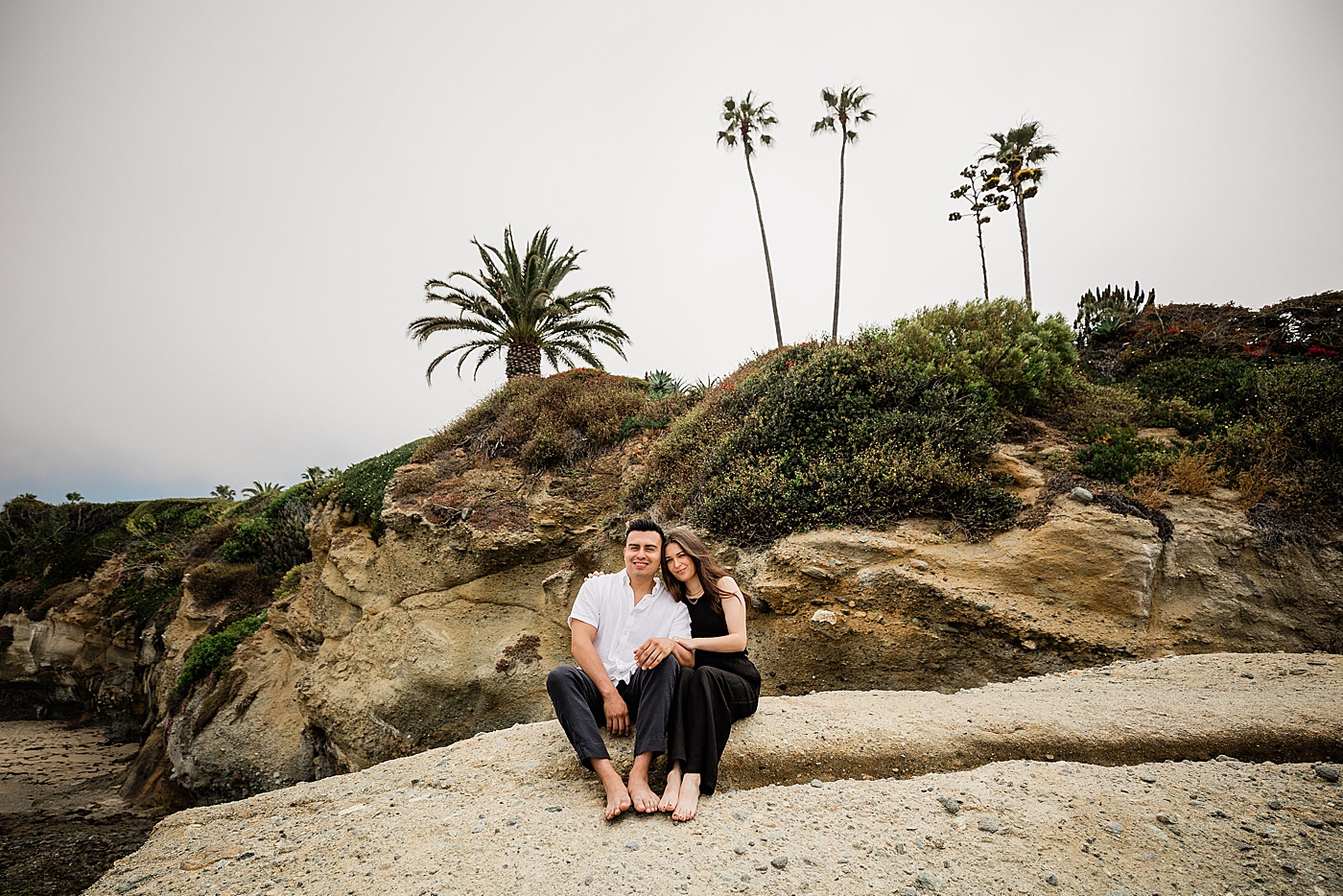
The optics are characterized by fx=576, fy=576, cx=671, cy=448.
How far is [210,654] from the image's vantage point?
13375 millimetres

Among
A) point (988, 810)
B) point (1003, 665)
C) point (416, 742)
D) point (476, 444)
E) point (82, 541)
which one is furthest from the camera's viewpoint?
point (82, 541)

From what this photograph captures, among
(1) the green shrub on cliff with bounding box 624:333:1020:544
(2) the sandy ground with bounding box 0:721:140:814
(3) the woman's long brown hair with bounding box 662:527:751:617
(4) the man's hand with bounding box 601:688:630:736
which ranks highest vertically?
(1) the green shrub on cliff with bounding box 624:333:1020:544

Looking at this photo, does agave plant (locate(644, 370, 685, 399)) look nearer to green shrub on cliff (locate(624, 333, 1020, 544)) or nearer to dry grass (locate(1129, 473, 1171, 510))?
green shrub on cliff (locate(624, 333, 1020, 544))

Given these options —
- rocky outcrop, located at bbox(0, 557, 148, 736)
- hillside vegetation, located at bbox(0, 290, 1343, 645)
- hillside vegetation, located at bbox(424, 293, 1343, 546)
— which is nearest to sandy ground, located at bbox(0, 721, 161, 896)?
rocky outcrop, located at bbox(0, 557, 148, 736)

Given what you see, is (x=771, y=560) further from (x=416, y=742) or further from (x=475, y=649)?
(x=416, y=742)

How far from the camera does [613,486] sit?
10891 mm

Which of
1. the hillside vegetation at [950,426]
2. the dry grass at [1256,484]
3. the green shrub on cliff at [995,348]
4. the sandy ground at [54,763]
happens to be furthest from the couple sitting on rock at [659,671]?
the sandy ground at [54,763]

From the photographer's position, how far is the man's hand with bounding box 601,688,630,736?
4.26m

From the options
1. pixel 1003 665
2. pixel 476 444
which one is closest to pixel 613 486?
pixel 476 444

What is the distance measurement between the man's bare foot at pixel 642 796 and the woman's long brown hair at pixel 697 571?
1.33 m

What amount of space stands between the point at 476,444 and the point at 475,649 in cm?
450

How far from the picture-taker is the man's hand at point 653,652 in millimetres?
4047

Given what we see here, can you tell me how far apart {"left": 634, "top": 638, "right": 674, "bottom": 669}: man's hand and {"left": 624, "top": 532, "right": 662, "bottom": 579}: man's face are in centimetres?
60

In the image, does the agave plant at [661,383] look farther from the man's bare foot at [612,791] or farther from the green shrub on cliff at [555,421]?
the man's bare foot at [612,791]
